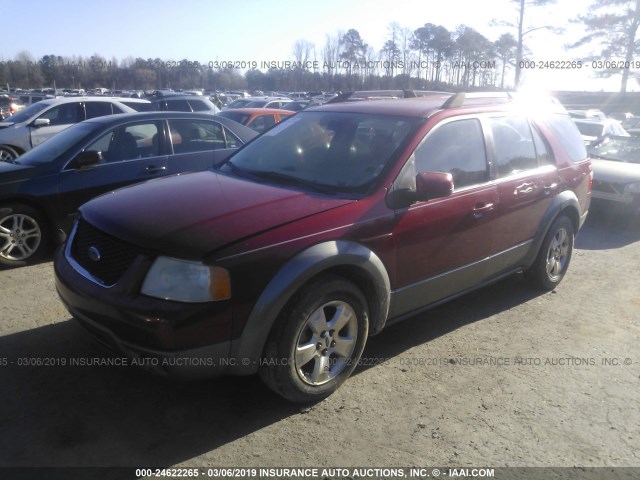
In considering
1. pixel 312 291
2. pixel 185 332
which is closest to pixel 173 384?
pixel 185 332

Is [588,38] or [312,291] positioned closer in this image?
[312,291]

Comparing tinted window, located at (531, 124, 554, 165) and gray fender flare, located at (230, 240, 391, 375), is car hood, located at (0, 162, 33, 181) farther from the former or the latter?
tinted window, located at (531, 124, 554, 165)

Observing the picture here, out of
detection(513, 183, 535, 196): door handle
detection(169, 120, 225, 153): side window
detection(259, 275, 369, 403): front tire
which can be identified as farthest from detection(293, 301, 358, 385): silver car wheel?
detection(169, 120, 225, 153): side window

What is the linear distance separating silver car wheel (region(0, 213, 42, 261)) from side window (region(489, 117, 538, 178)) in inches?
182

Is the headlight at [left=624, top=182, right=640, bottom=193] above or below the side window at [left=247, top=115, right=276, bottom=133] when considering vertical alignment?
below

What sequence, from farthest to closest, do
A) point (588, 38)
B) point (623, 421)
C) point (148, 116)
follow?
point (588, 38)
point (148, 116)
point (623, 421)

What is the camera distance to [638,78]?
4378 centimetres

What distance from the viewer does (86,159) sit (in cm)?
580

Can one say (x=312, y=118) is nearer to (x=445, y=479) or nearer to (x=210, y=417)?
(x=210, y=417)

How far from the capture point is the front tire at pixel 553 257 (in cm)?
522

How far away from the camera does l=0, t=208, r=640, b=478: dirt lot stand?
2938 mm

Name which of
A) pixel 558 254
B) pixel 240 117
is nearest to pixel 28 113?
pixel 240 117

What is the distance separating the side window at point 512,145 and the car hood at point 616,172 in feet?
13.7

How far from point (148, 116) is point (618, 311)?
17.8 feet
